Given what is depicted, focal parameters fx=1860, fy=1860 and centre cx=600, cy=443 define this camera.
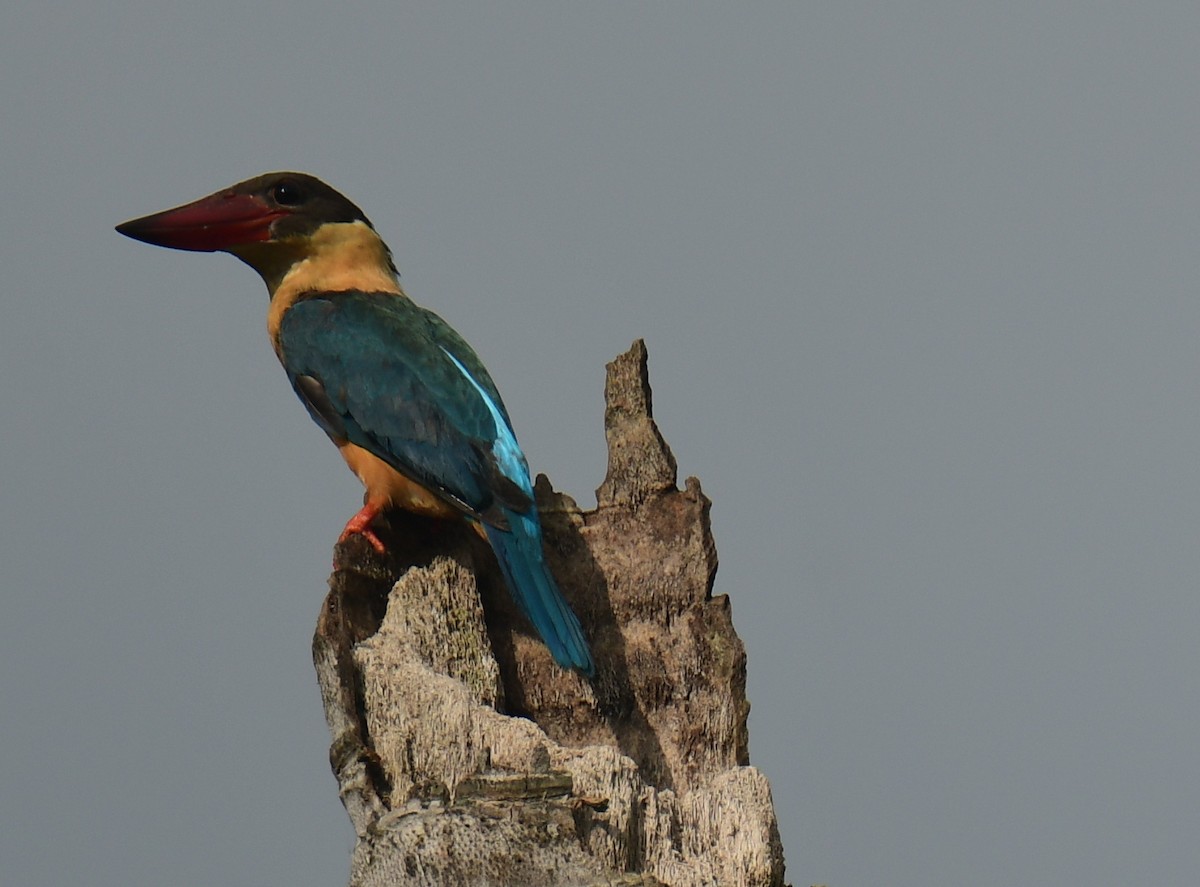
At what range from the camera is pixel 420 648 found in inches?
255

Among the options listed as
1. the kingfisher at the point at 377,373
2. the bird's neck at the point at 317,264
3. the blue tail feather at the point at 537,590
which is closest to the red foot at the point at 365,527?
the kingfisher at the point at 377,373

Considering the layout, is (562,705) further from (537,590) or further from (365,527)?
(365,527)

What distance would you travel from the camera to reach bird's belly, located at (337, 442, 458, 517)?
7.41 metres

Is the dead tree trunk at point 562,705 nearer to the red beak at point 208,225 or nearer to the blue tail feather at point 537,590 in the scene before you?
the blue tail feather at point 537,590

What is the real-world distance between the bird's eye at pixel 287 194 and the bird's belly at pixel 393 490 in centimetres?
125

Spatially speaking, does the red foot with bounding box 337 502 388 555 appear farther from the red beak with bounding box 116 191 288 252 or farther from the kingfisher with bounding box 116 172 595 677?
the red beak with bounding box 116 191 288 252

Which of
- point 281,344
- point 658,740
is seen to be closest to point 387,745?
point 658,740

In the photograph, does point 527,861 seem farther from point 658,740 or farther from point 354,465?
point 354,465

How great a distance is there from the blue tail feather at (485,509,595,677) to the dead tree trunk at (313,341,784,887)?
0.49 ft

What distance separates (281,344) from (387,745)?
260 centimetres

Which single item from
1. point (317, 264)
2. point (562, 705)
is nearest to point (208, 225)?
point (317, 264)

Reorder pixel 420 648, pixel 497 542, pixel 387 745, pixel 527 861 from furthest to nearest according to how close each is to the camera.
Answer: pixel 497 542 < pixel 420 648 < pixel 387 745 < pixel 527 861

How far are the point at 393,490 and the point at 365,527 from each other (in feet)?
1.14

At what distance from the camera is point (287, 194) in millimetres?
8234
